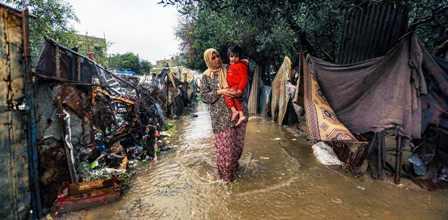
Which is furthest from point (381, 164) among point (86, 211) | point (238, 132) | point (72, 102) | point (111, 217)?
point (72, 102)

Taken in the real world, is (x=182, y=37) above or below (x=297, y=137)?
above

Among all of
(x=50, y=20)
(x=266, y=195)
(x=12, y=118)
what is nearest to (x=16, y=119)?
(x=12, y=118)

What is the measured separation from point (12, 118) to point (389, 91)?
4641 millimetres

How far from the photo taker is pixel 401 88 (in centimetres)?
356

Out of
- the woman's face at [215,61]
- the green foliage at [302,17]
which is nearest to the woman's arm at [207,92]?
the woman's face at [215,61]

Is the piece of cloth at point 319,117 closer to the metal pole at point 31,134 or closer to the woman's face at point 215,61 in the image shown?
the woman's face at point 215,61

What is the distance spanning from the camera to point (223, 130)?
13.1 feet

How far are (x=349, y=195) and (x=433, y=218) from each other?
0.90 m

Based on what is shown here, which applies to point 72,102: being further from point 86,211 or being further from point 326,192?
point 326,192

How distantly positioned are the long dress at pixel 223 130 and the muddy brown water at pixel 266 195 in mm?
289

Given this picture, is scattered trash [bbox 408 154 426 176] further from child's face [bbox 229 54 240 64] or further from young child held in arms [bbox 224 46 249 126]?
child's face [bbox 229 54 240 64]

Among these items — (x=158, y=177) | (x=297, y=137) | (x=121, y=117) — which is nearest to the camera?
(x=158, y=177)

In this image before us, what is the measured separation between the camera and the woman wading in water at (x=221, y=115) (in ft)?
12.6

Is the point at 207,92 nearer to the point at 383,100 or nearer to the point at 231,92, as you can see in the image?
the point at 231,92
